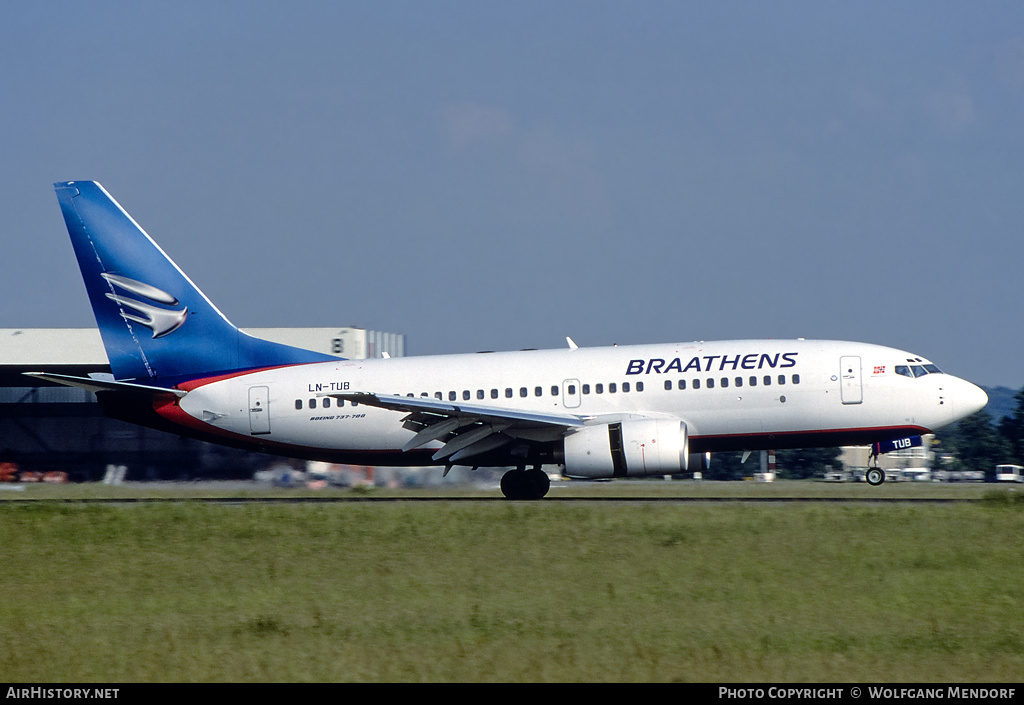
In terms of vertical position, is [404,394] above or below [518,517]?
above

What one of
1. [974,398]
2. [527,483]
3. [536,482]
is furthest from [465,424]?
[974,398]

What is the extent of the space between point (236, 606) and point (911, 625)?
26.9 ft

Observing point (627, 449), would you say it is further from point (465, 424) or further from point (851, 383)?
point (851, 383)

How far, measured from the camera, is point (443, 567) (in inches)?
681

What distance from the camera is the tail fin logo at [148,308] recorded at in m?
30.3

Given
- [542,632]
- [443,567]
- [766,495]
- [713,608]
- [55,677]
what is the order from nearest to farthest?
[55,677], [542,632], [713,608], [443,567], [766,495]

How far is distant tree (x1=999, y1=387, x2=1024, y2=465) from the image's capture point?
79062 mm

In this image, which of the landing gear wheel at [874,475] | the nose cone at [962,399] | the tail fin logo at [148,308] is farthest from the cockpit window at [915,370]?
the tail fin logo at [148,308]

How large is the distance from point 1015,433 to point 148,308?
70909 mm

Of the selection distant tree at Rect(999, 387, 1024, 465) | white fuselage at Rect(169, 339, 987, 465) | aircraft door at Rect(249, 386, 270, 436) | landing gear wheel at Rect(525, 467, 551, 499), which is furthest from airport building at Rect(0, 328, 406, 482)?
distant tree at Rect(999, 387, 1024, 465)

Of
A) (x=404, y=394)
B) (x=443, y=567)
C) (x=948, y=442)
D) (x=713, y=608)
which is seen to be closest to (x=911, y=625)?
(x=713, y=608)

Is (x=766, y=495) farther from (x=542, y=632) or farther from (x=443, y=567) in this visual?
(x=542, y=632)

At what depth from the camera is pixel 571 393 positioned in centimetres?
2853

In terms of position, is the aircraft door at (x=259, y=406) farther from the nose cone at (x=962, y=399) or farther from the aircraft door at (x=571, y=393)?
the nose cone at (x=962, y=399)
